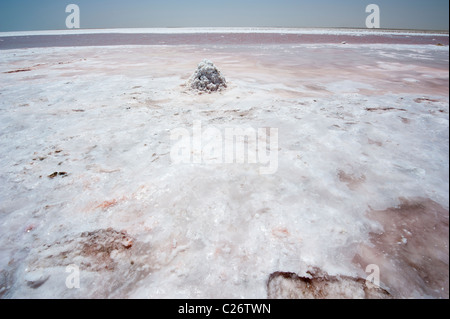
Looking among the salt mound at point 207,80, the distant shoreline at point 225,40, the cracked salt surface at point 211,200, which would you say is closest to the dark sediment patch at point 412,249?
the cracked salt surface at point 211,200

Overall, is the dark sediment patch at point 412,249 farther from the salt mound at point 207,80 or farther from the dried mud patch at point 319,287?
the salt mound at point 207,80

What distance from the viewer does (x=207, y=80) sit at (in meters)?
4.19

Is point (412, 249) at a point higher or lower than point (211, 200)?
lower

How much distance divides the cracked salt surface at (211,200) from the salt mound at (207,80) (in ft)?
3.22

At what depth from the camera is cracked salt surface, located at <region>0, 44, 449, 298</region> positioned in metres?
1.26

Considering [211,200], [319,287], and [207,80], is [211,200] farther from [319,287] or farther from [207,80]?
[207,80]

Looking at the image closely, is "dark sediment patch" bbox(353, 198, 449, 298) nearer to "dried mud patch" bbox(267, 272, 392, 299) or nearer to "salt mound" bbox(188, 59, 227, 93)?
"dried mud patch" bbox(267, 272, 392, 299)

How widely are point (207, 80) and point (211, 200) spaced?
9.90 feet

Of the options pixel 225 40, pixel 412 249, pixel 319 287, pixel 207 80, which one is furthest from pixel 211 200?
pixel 225 40

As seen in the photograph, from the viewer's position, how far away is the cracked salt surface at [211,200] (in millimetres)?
1260

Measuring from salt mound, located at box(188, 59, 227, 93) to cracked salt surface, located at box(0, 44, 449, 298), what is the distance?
98 centimetres
